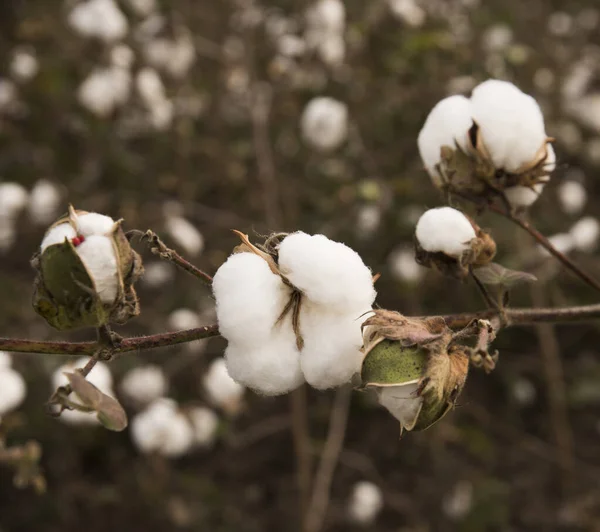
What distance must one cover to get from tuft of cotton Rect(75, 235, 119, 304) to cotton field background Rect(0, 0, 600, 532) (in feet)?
4.49

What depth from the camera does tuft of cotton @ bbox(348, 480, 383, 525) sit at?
2.47m

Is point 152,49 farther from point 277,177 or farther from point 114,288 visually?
point 114,288

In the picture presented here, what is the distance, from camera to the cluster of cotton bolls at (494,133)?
1.01m

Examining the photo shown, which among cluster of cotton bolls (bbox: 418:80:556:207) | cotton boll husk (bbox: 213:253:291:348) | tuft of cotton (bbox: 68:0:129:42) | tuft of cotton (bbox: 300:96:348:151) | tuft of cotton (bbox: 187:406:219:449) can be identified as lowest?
tuft of cotton (bbox: 187:406:219:449)

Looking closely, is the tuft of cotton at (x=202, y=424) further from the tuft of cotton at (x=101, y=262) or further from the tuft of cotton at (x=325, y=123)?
the tuft of cotton at (x=101, y=262)

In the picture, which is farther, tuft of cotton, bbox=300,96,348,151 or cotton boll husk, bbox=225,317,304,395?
tuft of cotton, bbox=300,96,348,151

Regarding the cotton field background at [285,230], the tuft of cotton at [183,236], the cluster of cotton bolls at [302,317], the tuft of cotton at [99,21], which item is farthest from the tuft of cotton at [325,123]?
the cluster of cotton bolls at [302,317]

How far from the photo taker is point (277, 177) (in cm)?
304

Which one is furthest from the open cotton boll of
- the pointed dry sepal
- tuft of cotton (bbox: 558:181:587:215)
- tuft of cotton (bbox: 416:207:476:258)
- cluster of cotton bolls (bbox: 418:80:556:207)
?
tuft of cotton (bbox: 558:181:587:215)

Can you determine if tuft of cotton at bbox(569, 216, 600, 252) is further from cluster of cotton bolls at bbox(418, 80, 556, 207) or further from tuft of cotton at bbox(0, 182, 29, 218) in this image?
tuft of cotton at bbox(0, 182, 29, 218)

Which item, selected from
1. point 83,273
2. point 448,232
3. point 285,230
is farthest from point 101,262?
point 285,230

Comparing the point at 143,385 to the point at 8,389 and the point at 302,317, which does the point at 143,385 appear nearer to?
the point at 8,389

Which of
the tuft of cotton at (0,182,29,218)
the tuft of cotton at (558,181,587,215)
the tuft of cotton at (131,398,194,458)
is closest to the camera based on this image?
the tuft of cotton at (131,398,194,458)

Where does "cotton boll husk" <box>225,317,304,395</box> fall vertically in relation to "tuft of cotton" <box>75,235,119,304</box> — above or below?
below
